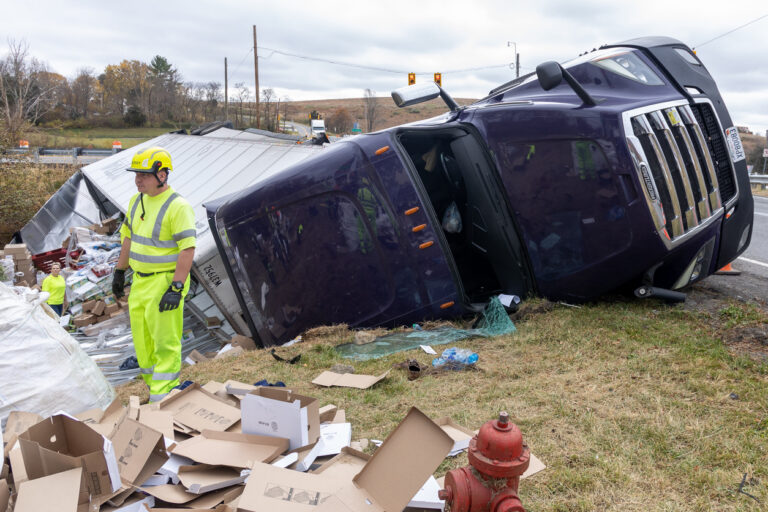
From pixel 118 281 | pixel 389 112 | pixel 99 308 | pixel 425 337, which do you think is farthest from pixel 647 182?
pixel 389 112

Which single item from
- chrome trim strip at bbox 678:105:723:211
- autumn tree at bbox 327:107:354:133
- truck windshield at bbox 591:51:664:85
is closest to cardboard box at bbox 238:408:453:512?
chrome trim strip at bbox 678:105:723:211

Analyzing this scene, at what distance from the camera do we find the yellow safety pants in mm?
4199

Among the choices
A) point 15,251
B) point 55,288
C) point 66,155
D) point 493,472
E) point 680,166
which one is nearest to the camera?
point 493,472

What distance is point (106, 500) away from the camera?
A: 7.57 feet

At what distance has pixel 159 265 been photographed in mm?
4273

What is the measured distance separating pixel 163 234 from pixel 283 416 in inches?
84.5

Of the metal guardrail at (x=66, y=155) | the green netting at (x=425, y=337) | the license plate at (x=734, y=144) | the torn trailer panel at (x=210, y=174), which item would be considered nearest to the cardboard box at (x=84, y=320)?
the torn trailer panel at (x=210, y=174)

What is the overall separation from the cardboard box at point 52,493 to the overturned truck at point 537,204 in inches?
101

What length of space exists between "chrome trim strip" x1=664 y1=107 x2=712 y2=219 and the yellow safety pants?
371 cm

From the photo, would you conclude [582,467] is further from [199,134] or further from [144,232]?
[199,134]

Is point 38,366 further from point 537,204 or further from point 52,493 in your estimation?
point 537,204

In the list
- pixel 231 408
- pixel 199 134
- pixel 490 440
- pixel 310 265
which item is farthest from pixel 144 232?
pixel 199 134

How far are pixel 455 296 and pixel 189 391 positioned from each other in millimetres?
2059

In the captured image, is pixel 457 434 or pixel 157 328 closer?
pixel 457 434
